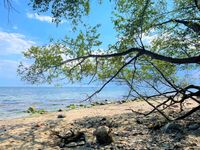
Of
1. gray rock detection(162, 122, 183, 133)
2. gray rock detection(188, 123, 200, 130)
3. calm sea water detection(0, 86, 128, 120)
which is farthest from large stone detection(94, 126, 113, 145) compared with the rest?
calm sea water detection(0, 86, 128, 120)

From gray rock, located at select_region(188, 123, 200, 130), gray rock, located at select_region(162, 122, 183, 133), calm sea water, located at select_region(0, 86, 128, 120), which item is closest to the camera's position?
gray rock, located at select_region(162, 122, 183, 133)

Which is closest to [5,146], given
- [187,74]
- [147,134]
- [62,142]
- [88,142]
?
[62,142]

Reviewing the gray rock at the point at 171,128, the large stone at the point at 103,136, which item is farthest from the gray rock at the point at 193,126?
the large stone at the point at 103,136

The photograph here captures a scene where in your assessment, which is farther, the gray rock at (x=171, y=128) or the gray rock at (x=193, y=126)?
the gray rock at (x=193, y=126)

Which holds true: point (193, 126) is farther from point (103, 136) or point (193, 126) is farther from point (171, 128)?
point (103, 136)

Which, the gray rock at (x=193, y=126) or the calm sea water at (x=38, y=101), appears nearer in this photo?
the gray rock at (x=193, y=126)

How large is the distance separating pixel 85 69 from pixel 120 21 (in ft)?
11.1

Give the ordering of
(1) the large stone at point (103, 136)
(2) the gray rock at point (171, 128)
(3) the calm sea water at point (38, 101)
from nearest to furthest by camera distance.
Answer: (1) the large stone at point (103, 136)
(2) the gray rock at point (171, 128)
(3) the calm sea water at point (38, 101)

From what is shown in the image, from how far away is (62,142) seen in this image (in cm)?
1227

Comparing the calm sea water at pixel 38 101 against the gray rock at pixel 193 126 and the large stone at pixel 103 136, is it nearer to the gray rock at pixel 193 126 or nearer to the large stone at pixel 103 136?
the large stone at pixel 103 136

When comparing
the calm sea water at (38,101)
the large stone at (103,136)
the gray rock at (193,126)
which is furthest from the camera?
the calm sea water at (38,101)

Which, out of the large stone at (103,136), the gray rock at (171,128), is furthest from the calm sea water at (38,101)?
the large stone at (103,136)

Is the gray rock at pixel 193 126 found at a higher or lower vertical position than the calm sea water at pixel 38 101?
lower

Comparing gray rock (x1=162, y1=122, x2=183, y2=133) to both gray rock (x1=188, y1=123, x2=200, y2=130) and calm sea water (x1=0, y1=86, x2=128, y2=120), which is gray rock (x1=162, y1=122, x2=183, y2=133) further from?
calm sea water (x1=0, y1=86, x2=128, y2=120)
